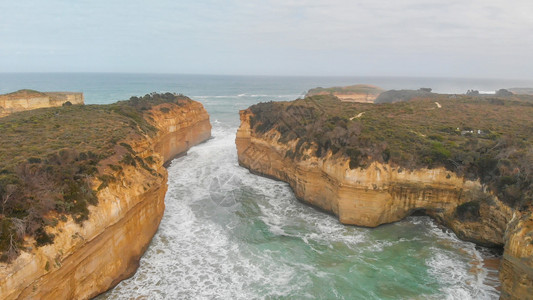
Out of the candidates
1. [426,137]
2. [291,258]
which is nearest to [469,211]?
[426,137]

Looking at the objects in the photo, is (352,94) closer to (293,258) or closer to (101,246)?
(293,258)

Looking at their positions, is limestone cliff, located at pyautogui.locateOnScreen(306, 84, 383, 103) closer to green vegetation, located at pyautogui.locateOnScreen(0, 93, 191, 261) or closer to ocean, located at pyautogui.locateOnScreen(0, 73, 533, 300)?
ocean, located at pyautogui.locateOnScreen(0, 73, 533, 300)

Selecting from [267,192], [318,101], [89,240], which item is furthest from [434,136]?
[89,240]

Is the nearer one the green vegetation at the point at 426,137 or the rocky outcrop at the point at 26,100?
the green vegetation at the point at 426,137

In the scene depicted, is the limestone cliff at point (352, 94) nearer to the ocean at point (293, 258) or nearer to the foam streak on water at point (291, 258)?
the ocean at point (293, 258)

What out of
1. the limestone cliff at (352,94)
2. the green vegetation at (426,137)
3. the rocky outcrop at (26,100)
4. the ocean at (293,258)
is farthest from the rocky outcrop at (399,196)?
the limestone cliff at (352,94)
